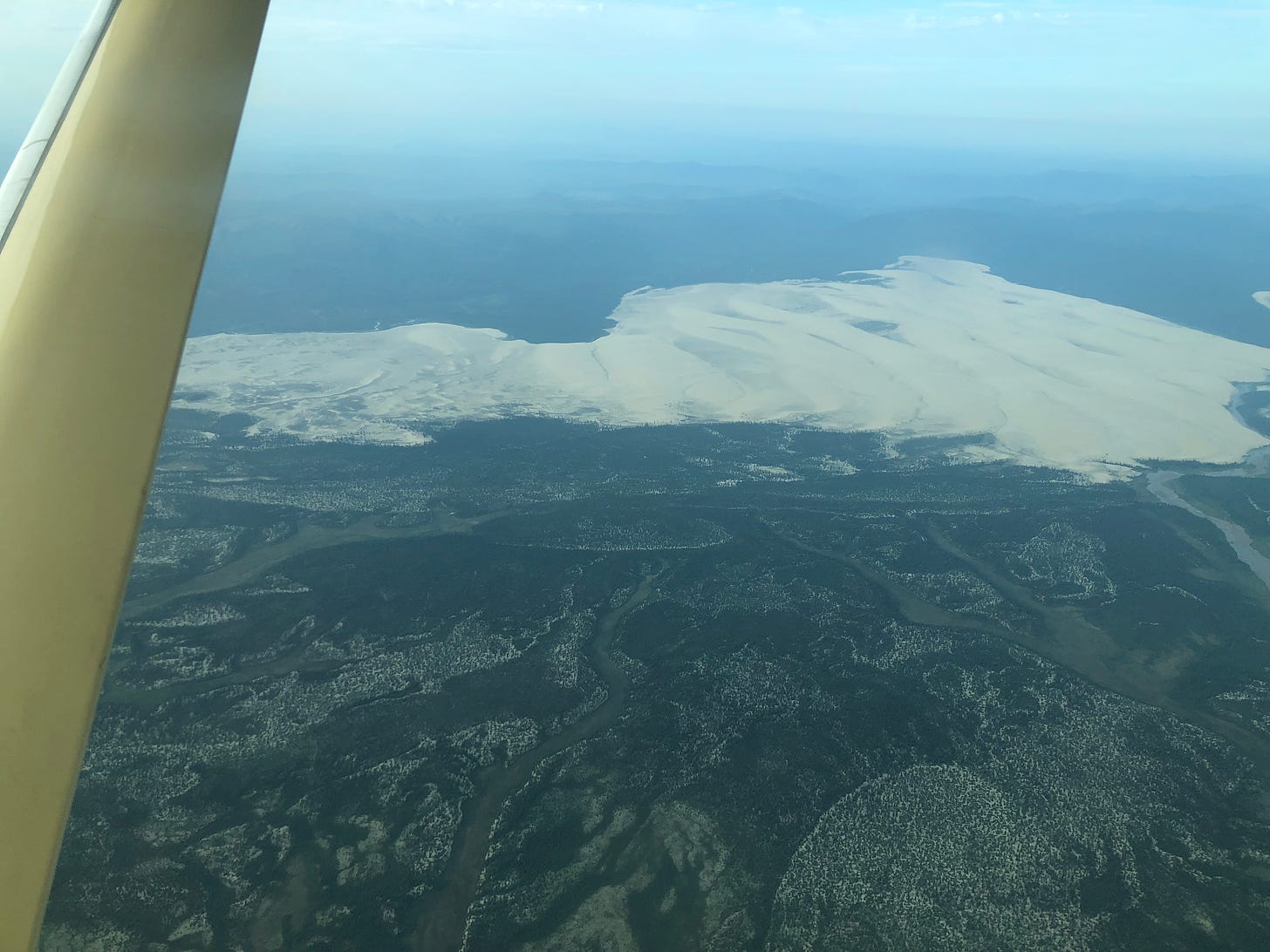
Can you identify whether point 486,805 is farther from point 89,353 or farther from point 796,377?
point 796,377

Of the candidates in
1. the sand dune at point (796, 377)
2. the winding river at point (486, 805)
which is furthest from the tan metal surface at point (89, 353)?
the sand dune at point (796, 377)

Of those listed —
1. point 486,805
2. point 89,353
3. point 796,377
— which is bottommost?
point 486,805

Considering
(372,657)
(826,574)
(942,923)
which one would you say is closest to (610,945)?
(942,923)

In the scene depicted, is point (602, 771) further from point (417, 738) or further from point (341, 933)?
point (341, 933)

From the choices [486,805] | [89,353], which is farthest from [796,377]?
[89,353]

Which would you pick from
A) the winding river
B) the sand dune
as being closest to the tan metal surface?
the winding river
